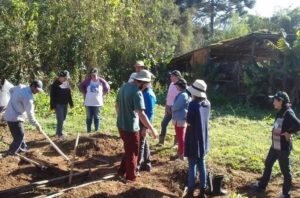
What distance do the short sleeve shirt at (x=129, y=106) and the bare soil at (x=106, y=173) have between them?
0.98 metres

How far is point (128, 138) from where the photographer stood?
22.8ft

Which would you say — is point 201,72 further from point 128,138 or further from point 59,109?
point 128,138

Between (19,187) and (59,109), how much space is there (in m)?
3.78

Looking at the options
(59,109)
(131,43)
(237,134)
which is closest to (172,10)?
(131,43)

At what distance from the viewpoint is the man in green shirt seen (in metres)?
6.78

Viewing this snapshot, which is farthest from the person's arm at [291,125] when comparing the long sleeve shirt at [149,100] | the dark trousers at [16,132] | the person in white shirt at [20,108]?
the dark trousers at [16,132]

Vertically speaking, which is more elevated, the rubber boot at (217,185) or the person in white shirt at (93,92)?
the person in white shirt at (93,92)

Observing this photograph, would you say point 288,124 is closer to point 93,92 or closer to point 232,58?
point 93,92

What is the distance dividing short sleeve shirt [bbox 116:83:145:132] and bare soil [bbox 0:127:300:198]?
0.98 m

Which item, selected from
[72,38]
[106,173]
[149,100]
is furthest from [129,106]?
[72,38]

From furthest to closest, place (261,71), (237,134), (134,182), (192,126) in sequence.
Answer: (261,71) → (237,134) → (134,182) → (192,126)

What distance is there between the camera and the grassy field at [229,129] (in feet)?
31.0

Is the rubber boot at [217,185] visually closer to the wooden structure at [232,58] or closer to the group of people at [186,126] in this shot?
the group of people at [186,126]

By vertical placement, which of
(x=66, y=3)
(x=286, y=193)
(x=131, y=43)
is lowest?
(x=286, y=193)
